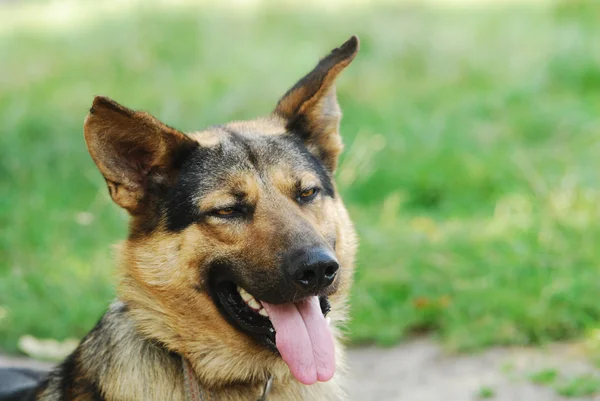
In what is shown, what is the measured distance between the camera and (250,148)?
12.7ft

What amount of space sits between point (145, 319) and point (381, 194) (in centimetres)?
491

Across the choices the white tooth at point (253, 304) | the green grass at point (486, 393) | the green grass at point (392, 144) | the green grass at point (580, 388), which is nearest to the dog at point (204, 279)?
the white tooth at point (253, 304)

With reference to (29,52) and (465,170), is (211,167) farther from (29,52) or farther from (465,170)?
(29,52)

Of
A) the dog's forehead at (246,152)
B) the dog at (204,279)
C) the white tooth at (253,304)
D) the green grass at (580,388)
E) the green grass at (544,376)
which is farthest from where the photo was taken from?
the green grass at (544,376)

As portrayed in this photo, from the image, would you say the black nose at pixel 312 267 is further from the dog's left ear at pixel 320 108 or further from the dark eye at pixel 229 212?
the dog's left ear at pixel 320 108

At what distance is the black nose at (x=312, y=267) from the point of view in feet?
11.1

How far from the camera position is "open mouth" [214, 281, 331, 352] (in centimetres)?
357

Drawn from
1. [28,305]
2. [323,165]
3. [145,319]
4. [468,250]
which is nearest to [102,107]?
[145,319]

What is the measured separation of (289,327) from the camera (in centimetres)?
353

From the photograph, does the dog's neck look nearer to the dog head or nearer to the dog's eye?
the dog head

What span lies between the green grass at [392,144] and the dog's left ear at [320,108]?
6.89ft

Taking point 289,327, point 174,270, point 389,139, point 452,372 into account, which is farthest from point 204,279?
point 389,139

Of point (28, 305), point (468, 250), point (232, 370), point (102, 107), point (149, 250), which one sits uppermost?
point (102, 107)

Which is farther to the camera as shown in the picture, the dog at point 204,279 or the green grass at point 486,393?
the green grass at point 486,393
